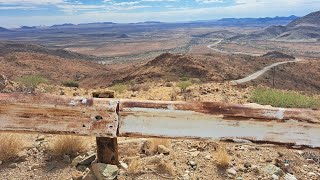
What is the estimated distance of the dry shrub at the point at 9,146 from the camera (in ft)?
15.3

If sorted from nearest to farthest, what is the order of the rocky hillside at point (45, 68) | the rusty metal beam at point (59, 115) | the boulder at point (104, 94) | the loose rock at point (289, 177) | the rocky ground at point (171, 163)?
the rusty metal beam at point (59, 115), the boulder at point (104, 94), the rocky ground at point (171, 163), the loose rock at point (289, 177), the rocky hillside at point (45, 68)

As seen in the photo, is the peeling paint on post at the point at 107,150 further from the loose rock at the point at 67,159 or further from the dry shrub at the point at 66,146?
the dry shrub at the point at 66,146

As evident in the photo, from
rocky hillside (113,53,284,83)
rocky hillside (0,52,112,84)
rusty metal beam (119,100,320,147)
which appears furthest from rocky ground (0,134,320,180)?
rocky hillside (0,52,112,84)

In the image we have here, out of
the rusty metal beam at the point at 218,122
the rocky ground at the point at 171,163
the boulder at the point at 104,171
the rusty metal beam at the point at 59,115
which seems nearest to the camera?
the rusty metal beam at the point at 218,122

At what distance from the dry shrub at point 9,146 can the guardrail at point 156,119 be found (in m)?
2.16

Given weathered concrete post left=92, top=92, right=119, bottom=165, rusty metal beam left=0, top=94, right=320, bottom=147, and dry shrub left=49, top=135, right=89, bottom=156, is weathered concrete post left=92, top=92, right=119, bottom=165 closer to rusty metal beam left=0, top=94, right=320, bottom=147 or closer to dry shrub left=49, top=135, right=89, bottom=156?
rusty metal beam left=0, top=94, right=320, bottom=147

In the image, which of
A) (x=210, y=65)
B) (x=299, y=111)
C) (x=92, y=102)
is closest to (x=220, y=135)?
(x=299, y=111)

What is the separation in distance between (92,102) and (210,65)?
42.7 m

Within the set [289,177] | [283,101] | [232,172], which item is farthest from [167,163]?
[283,101]

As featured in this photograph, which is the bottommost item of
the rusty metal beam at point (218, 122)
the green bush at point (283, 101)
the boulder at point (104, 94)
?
the green bush at point (283, 101)

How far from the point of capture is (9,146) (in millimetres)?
4750

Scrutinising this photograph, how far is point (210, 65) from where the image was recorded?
147ft

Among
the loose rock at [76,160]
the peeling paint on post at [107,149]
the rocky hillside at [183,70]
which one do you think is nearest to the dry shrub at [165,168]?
the peeling paint on post at [107,149]

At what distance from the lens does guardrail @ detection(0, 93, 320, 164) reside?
7.91 feet
